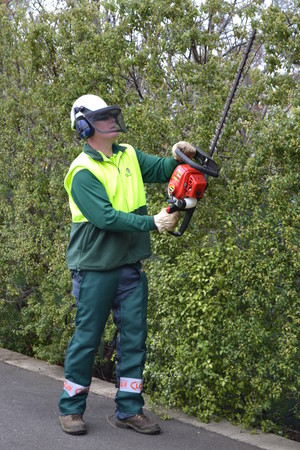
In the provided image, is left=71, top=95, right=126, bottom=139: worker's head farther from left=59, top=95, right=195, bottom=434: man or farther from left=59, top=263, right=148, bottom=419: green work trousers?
left=59, top=263, right=148, bottom=419: green work trousers

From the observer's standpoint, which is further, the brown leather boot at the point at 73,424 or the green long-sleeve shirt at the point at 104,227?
the brown leather boot at the point at 73,424

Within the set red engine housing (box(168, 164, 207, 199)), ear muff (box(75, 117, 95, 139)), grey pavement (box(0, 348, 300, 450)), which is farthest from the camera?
ear muff (box(75, 117, 95, 139))

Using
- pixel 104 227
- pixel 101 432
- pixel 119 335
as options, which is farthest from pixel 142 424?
pixel 104 227

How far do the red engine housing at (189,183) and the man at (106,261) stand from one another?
11.6 inches

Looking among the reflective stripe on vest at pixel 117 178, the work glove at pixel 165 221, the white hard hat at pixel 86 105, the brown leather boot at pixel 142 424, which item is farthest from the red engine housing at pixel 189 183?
the brown leather boot at pixel 142 424

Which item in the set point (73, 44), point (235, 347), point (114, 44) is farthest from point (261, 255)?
point (73, 44)

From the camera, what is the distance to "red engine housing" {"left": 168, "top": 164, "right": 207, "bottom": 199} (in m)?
4.67

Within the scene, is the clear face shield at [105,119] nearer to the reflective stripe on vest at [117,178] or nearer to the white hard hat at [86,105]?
the white hard hat at [86,105]

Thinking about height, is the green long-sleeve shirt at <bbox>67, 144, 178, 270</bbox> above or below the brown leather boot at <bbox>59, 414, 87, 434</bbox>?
above

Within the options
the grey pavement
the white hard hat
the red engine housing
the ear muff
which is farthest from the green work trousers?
the white hard hat

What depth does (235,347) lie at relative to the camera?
507 cm

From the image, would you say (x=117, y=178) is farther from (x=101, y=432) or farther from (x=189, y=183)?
(x=101, y=432)

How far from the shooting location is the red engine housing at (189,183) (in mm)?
4668

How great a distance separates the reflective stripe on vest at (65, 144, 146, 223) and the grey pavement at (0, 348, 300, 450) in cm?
138
